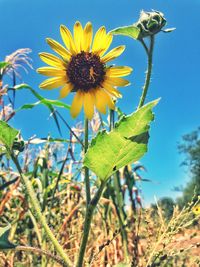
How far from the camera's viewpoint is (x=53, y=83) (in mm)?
903

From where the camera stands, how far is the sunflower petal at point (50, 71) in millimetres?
887

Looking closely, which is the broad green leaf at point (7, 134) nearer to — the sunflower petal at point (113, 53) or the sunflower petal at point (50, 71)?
the sunflower petal at point (50, 71)

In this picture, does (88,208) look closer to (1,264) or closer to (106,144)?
(106,144)

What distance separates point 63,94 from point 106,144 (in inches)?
10.5

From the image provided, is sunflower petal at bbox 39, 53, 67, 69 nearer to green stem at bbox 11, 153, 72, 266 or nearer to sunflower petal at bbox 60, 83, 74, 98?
sunflower petal at bbox 60, 83, 74, 98

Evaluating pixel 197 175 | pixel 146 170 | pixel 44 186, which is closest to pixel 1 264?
pixel 44 186

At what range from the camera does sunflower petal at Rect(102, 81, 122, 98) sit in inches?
35.5

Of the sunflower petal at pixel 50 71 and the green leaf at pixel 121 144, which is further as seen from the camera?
the sunflower petal at pixel 50 71

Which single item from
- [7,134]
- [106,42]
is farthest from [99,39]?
[7,134]

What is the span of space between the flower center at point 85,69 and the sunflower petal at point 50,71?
0.05 ft

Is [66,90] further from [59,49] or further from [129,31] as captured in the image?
[129,31]

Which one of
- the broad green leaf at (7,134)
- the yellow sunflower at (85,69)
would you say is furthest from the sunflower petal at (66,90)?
the broad green leaf at (7,134)

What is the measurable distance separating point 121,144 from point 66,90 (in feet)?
0.94

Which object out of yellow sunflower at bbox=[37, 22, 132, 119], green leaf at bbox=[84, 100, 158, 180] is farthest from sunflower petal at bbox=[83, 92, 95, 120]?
green leaf at bbox=[84, 100, 158, 180]
